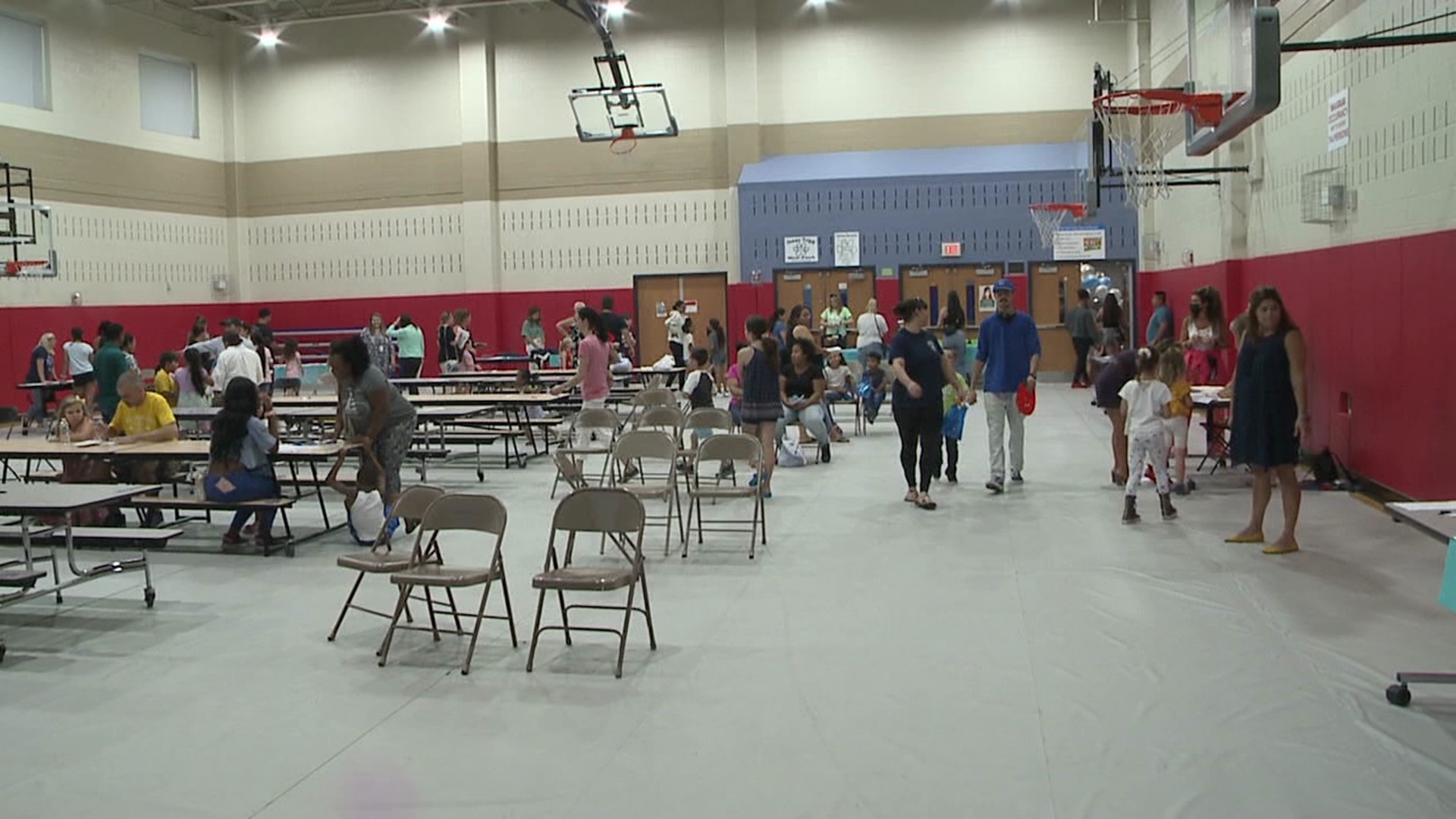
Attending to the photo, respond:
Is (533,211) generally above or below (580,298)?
above

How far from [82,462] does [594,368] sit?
4.15 metres

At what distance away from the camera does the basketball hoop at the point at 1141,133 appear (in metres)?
10.9

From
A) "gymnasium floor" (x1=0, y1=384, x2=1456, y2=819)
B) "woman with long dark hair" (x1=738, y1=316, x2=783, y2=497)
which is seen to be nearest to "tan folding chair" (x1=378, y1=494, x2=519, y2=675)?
"gymnasium floor" (x1=0, y1=384, x2=1456, y2=819)

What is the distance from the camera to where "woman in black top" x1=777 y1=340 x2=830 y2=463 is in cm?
1163

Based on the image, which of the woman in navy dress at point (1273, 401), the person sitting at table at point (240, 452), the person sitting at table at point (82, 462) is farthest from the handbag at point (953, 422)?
the person sitting at table at point (82, 462)

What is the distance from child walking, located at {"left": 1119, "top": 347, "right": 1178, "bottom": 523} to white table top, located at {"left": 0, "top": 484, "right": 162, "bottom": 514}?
20.9ft

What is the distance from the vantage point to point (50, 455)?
852cm

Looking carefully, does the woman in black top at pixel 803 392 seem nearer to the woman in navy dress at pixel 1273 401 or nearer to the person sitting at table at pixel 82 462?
the woman in navy dress at pixel 1273 401

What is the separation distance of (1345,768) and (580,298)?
19.6 metres

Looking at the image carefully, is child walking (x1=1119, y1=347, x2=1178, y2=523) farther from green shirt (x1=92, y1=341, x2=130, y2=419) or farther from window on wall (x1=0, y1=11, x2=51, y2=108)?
window on wall (x1=0, y1=11, x2=51, y2=108)

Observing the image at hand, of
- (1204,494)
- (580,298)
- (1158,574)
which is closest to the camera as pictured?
(1158,574)

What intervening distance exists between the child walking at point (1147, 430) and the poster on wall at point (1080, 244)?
12492 millimetres

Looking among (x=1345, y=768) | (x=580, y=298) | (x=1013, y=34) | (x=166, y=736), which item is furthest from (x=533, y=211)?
(x=1345, y=768)

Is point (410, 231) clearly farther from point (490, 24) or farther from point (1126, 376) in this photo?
point (1126, 376)
